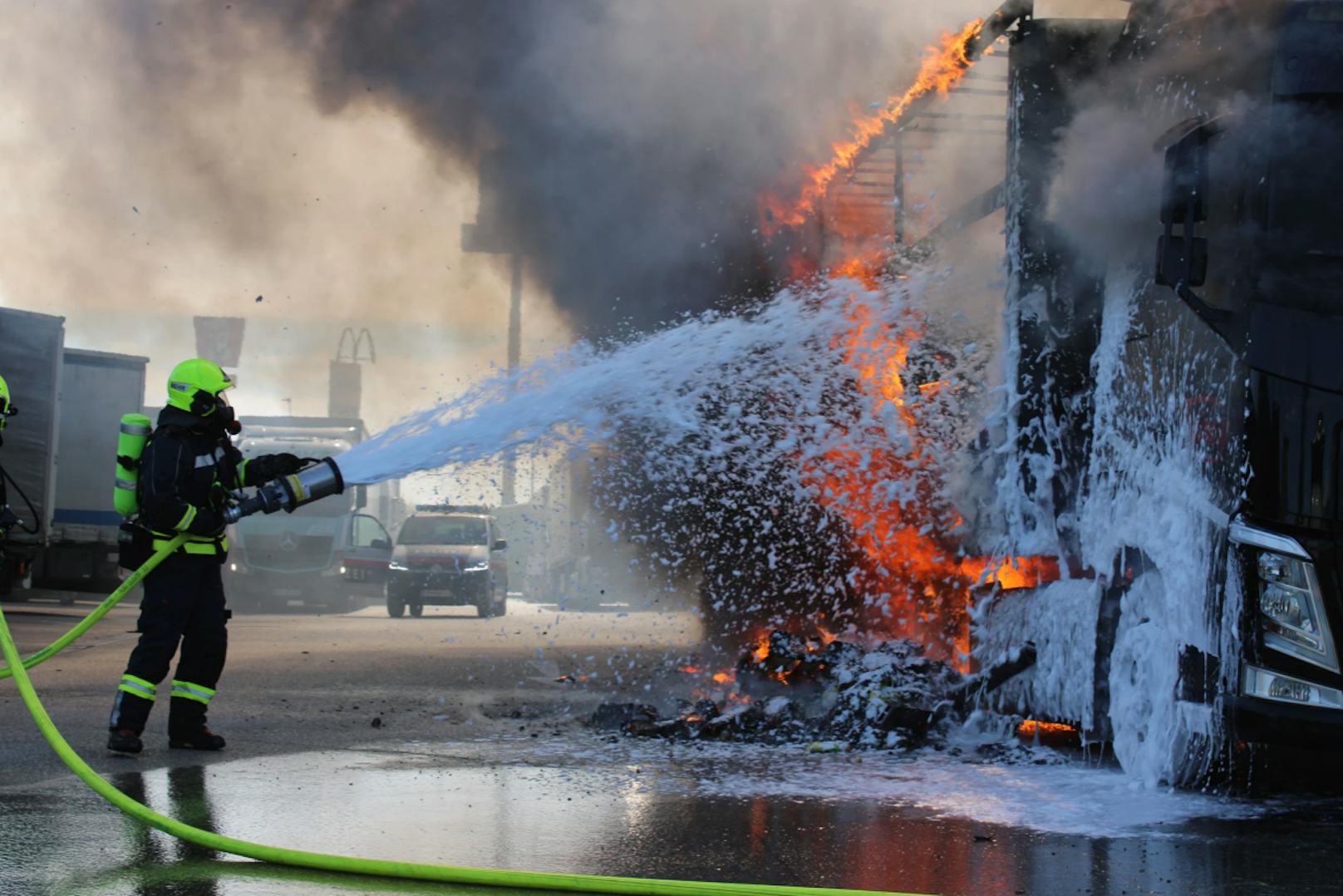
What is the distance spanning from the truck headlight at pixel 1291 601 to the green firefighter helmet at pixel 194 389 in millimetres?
4265

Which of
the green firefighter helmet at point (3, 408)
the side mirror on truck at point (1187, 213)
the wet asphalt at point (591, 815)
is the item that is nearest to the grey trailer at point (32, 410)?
the wet asphalt at point (591, 815)

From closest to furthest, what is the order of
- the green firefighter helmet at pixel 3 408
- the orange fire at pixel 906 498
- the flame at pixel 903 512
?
the green firefighter helmet at pixel 3 408 → the orange fire at pixel 906 498 → the flame at pixel 903 512

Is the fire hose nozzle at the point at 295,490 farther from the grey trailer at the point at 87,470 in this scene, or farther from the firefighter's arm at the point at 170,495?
the grey trailer at the point at 87,470

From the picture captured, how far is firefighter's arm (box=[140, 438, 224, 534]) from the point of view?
633cm

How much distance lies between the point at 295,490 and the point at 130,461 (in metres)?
0.82

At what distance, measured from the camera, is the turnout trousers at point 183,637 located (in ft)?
20.9

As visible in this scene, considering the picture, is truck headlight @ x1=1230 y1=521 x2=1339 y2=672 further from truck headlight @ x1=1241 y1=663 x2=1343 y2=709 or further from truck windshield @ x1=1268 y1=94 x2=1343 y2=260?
truck windshield @ x1=1268 y1=94 x2=1343 y2=260

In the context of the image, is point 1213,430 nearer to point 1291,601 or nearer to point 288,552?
point 1291,601

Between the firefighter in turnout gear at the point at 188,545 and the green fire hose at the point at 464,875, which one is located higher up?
the firefighter in turnout gear at the point at 188,545

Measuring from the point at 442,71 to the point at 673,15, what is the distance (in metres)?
2.23

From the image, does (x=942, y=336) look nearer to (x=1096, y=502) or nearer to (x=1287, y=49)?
(x=1096, y=502)

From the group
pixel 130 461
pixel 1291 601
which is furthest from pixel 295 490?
pixel 1291 601

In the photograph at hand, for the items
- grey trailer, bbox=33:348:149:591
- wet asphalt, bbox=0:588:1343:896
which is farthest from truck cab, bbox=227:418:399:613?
wet asphalt, bbox=0:588:1343:896

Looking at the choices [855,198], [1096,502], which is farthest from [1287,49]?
[855,198]
